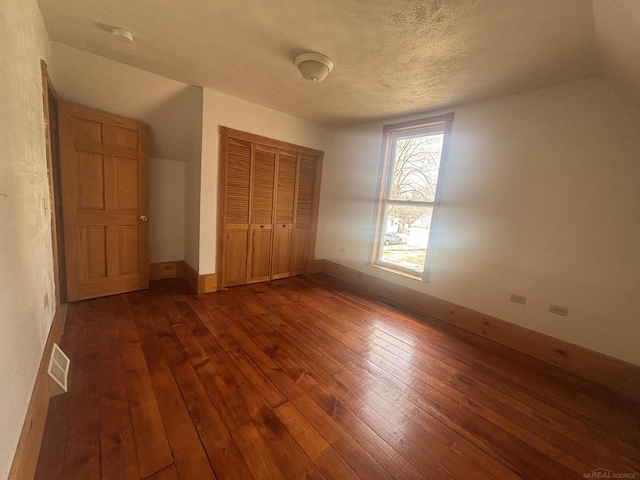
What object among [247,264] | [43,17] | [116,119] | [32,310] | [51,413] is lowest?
[51,413]

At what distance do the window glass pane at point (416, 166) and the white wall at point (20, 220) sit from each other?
11.3 ft

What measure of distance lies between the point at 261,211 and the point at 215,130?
1.19m

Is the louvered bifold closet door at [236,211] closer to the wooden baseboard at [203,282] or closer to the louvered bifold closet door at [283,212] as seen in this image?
the wooden baseboard at [203,282]

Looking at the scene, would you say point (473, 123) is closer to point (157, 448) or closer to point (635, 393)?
point (635, 393)

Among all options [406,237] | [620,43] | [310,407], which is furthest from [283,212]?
[620,43]

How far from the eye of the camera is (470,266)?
2.79 metres

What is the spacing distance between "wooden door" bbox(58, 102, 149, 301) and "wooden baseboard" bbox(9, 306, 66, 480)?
5.06 feet

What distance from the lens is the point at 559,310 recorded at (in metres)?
2.24

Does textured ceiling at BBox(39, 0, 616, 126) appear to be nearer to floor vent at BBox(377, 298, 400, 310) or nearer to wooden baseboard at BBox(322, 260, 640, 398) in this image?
wooden baseboard at BBox(322, 260, 640, 398)

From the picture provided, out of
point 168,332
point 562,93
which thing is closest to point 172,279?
point 168,332

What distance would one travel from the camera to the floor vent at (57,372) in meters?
1.51

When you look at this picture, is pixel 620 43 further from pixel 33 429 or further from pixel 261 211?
pixel 33 429

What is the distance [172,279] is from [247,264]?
3.78 feet

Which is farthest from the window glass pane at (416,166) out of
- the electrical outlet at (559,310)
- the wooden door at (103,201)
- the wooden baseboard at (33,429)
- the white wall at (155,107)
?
the wooden baseboard at (33,429)
